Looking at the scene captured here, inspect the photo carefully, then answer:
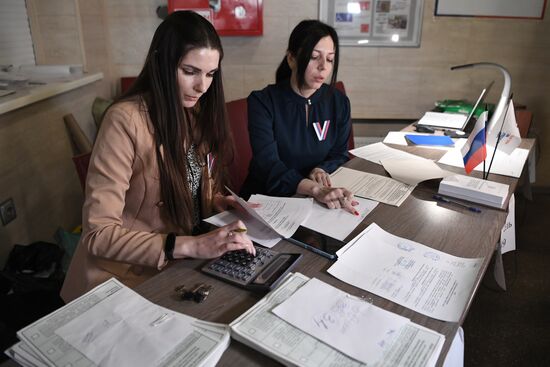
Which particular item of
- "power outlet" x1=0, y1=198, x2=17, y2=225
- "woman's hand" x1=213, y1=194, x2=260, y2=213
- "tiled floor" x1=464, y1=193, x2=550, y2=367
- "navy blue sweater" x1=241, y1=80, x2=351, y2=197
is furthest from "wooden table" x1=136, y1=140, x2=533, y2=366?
"power outlet" x1=0, y1=198, x2=17, y2=225

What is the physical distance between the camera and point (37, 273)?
5.95ft

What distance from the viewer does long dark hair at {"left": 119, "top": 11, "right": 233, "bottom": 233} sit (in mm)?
1100

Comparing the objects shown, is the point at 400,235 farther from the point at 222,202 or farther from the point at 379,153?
the point at 379,153

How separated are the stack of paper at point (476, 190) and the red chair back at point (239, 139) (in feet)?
3.09

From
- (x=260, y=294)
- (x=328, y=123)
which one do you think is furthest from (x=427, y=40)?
(x=260, y=294)

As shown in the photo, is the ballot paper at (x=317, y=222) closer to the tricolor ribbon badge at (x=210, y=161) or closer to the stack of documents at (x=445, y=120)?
the tricolor ribbon badge at (x=210, y=161)

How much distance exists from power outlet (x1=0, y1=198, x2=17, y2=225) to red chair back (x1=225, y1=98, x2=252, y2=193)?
0.98 metres

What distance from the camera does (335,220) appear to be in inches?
47.4

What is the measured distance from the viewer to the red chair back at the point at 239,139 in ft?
6.55

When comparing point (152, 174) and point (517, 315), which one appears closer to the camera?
point (152, 174)

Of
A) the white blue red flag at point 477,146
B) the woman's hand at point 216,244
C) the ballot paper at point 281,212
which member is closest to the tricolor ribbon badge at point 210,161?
the ballot paper at point 281,212

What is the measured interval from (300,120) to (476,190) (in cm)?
73

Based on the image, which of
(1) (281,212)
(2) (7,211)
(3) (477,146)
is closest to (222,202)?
(1) (281,212)

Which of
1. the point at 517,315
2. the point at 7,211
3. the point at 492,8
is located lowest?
the point at 517,315
